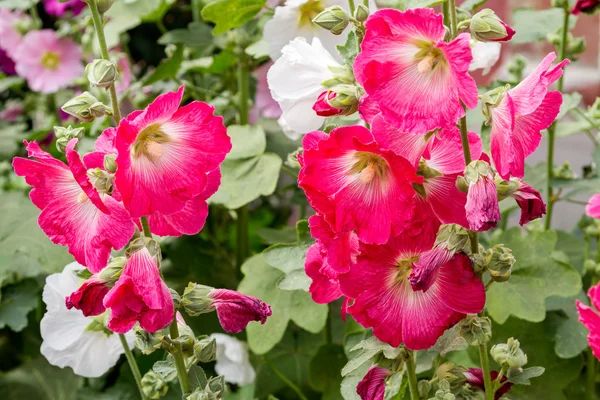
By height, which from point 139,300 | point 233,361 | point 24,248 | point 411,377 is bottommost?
point 233,361

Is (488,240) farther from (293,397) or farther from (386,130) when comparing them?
(386,130)

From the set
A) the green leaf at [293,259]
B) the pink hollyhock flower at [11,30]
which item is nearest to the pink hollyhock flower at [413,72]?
the green leaf at [293,259]

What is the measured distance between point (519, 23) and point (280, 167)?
381 mm

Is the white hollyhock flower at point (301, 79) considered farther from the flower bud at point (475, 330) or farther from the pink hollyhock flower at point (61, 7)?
the pink hollyhock flower at point (61, 7)

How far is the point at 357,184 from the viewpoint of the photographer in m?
0.43

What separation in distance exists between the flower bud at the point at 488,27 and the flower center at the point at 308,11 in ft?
0.97

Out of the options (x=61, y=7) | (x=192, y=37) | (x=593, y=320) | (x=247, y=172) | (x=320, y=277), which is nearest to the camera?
(x=593, y=320)

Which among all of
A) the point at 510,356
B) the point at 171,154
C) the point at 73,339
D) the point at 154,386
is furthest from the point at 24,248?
the point at 510,356

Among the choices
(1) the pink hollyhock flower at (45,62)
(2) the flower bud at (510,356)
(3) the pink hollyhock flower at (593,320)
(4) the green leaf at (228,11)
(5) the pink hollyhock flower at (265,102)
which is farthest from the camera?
(1) the pink hollyhock flower at (45,62)

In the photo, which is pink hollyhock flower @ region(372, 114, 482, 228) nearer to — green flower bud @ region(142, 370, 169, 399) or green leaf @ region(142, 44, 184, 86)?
green flower bud @ region(142, 370, 169, 399)

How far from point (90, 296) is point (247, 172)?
1.32 ft

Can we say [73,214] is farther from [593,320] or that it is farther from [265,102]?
[265,102]

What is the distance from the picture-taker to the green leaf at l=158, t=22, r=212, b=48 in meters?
0.93

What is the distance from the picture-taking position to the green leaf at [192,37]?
36.5 inches
